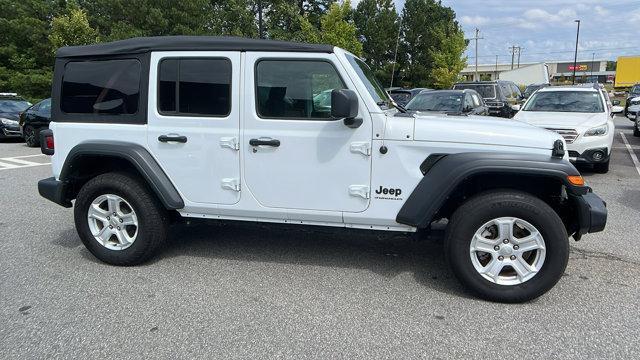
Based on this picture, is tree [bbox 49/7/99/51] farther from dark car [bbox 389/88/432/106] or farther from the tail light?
the tail light

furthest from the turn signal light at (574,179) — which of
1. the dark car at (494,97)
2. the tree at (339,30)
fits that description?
the tree at (339,30)

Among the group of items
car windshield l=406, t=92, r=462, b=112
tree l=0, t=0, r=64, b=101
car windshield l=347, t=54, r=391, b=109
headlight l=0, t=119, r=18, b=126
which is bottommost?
headlight l=0, t=119, r=18, b=126

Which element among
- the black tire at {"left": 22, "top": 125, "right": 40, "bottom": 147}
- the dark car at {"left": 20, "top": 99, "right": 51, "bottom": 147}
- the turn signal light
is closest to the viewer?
the turn signal light

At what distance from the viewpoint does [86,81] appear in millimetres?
4234

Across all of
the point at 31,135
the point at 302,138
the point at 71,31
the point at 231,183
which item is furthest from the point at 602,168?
the point at 71,31

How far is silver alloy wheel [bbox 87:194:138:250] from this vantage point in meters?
4.28

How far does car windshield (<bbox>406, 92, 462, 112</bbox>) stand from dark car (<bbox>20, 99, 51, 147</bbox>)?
1039cm

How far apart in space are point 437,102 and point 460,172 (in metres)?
7.99

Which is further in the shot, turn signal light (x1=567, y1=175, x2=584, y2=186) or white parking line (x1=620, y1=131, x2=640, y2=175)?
white parking line (x1=620, y1=131, x2=640, y2=175)

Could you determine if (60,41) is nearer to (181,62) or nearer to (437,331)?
(181,62)

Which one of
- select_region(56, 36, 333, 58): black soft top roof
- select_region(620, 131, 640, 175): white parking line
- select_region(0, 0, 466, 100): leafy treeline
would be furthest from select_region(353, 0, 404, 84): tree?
select_region(56, 36, 333, 58): black soft top roof

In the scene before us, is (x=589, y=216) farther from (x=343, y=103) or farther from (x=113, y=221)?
(x=113, y=221)

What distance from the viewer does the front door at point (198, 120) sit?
3930mm

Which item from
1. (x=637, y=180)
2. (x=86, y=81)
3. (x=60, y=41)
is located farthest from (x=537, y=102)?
(x=60, y=41)
